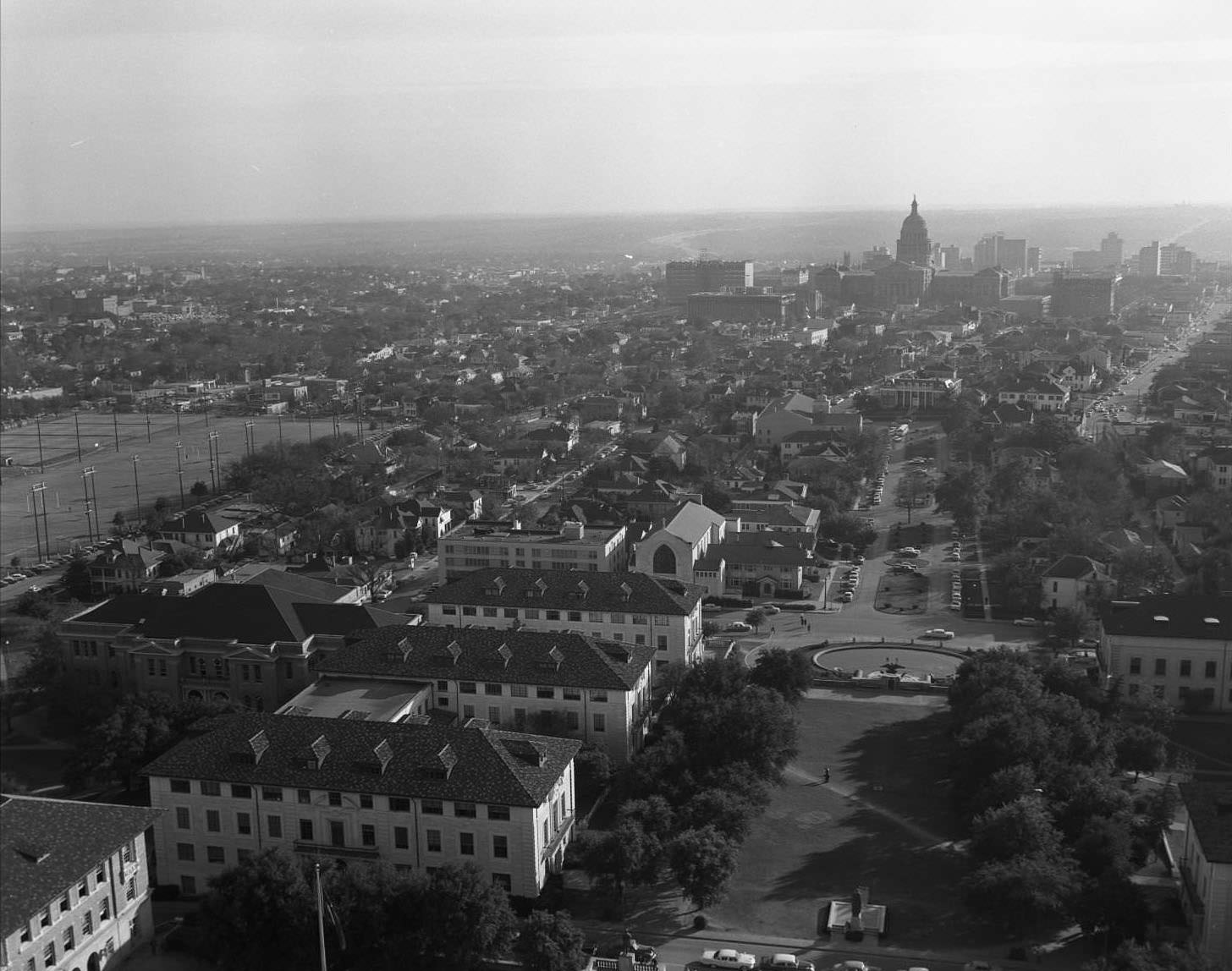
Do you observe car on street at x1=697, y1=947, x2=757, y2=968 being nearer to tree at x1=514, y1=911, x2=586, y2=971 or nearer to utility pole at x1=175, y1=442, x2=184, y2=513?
tree at x1=514, y1=911, x2=586, y2=971

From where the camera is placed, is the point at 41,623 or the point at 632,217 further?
the point at 632,217

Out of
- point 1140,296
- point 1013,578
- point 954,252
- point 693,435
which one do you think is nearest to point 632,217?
point 954,252

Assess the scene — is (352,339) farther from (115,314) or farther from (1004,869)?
(1004,869)

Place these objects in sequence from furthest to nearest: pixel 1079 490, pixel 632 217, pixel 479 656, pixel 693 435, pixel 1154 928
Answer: pixel 632 217, pixel 693 435, pixel 1079 490, pixel 479 656, pixel 1154 928

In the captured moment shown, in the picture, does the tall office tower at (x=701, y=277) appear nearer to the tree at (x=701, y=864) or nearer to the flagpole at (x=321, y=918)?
the tree at (x=701, y=864)

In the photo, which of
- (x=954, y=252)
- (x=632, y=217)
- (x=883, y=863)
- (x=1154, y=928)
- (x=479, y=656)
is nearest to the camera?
(x=1154, y=928)

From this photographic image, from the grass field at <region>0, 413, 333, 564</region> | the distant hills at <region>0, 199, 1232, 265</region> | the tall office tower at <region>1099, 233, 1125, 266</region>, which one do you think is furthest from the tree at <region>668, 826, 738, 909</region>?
the tall office tower at <region>1099, 233, 1125, 266</region>

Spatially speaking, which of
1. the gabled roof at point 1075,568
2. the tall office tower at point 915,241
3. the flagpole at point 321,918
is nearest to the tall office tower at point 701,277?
the tall office tower at point 915,241
